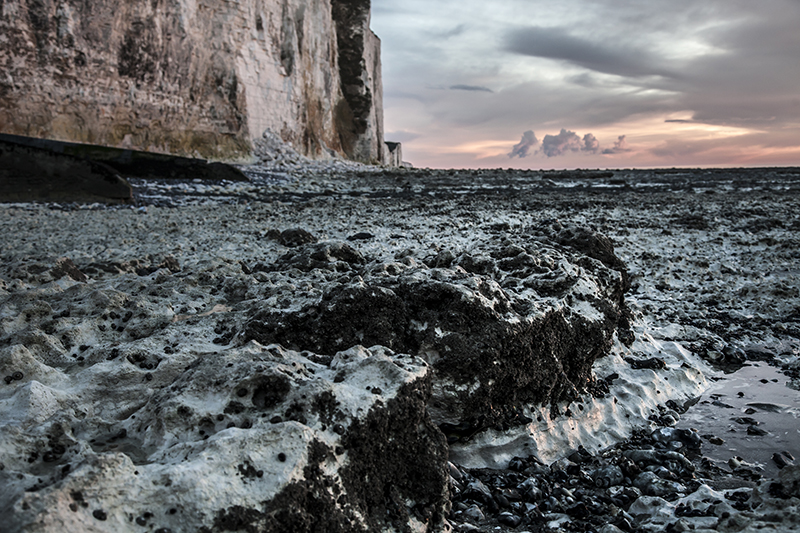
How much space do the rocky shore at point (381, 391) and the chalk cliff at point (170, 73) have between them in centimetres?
1086

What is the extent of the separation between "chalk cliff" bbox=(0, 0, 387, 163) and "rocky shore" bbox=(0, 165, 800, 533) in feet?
35.6

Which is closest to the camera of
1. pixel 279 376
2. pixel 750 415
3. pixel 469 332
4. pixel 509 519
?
pixel 279 376

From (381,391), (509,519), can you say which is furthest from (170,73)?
(509,519)

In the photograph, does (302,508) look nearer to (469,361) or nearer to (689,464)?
(469,361)

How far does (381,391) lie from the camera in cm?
171

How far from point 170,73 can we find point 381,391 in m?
16.8

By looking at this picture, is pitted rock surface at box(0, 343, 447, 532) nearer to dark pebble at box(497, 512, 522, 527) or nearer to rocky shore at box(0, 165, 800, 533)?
rocky shore at box(0, 165, 800, 533)

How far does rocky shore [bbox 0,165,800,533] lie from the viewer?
4.63 feet

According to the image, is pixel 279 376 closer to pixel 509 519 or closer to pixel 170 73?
pixel 509 519

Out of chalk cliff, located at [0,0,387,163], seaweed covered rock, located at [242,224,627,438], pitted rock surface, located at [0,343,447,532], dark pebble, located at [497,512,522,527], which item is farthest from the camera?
chalk cliff, located at [0,0,387,163]

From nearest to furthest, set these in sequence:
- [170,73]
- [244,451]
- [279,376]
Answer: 1. [244,451]
2. [279,376]
3. [170,73]

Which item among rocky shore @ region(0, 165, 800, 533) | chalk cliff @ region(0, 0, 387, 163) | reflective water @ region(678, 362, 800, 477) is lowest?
reflective water @ region(678, 362, 800, 477)

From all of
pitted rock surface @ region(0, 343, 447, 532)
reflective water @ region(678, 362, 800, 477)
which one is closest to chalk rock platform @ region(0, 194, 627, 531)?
pitted rock surface @ region(0, 343, 447, 532)

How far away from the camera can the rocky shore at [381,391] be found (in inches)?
55.6
